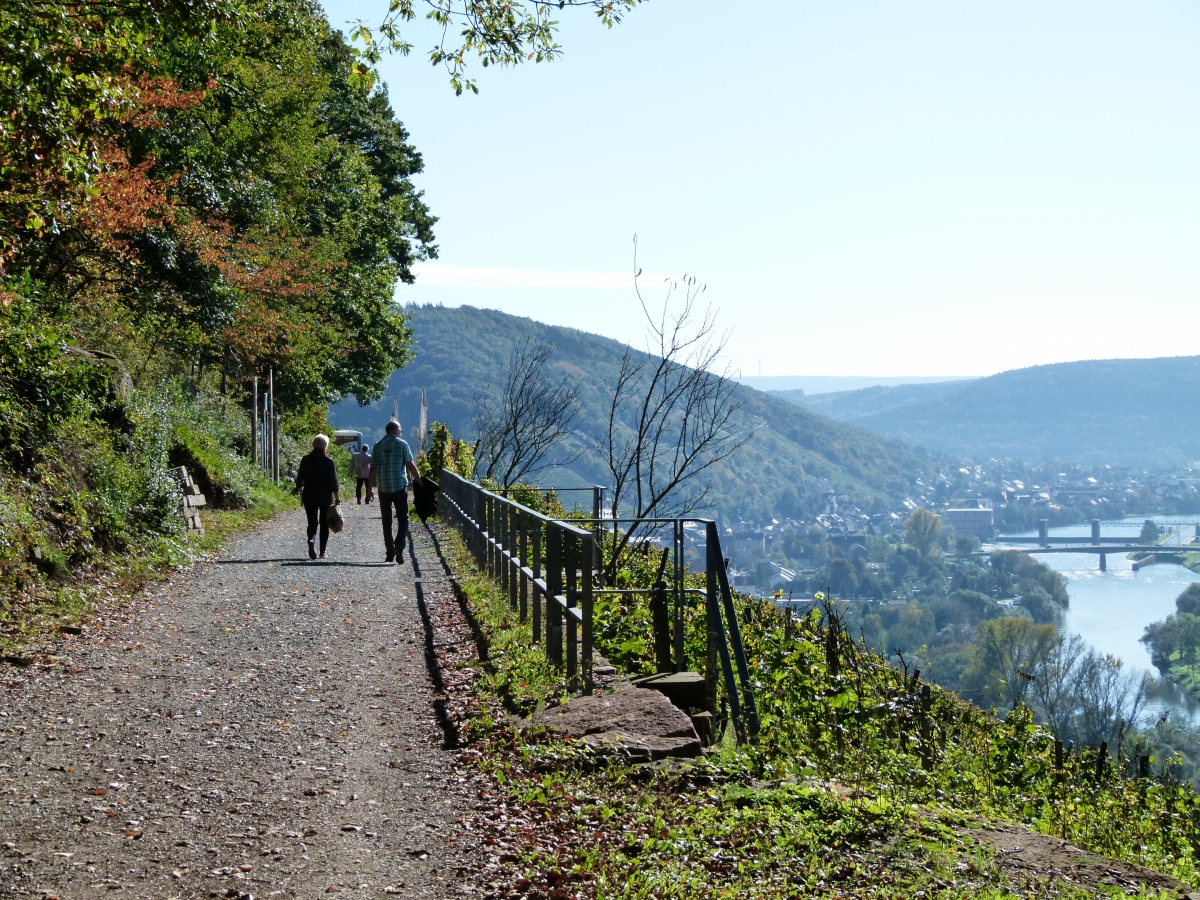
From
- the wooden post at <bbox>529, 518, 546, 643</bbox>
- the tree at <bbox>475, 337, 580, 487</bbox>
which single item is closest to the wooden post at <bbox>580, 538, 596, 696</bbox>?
the wooden post at <bbox>529, 518, 546, 643</bbox>

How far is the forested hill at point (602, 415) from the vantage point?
277 feet

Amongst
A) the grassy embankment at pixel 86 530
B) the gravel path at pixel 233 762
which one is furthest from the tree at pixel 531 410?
the gravel path at pixel 233 762

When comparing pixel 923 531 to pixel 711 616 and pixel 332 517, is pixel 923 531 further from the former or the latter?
pixel 711 616

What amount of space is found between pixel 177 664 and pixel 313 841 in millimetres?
4154

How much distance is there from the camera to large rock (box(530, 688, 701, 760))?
627 centimetres

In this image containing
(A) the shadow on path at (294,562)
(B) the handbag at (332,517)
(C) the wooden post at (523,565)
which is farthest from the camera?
(B) the handbag at (332,517)

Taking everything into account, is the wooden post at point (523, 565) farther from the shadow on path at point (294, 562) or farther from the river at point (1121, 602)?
the river at point (1121, 602)

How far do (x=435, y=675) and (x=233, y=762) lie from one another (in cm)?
258

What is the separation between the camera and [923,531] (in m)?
81.9

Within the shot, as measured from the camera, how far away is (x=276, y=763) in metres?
6.12

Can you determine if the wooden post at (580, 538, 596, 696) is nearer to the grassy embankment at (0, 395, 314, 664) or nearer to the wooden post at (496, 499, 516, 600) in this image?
the wooden post at (496, 499, 516, 600)

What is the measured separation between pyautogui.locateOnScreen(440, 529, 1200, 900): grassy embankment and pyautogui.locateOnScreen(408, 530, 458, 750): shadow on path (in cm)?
13

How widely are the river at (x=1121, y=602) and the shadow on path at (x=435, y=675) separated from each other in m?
31.0

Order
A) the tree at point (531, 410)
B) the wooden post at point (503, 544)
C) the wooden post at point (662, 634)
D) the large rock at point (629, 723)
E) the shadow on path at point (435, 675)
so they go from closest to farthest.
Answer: the large rock at point (629, 723) < the shadow on path at point (435, 675) < the wooden post at point (662, 634) < the wooden post at point (503, 544) < the tree at point (531, 410)
